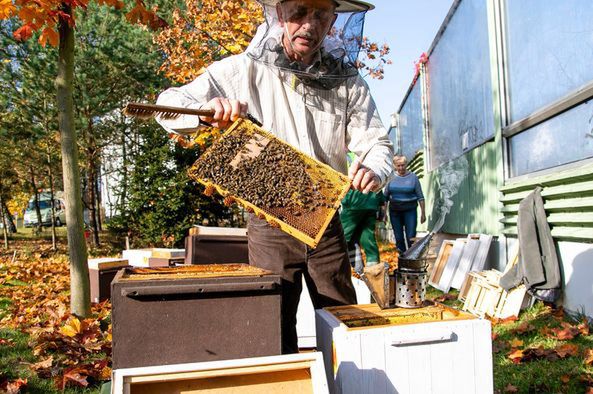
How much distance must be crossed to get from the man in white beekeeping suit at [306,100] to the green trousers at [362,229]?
3.88 m

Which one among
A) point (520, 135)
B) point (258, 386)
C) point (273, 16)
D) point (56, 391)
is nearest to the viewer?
point (258, 386)

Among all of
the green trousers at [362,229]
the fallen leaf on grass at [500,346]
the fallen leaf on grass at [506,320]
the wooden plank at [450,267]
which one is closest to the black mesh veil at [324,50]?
the fallen leaf on grass at [500,346]

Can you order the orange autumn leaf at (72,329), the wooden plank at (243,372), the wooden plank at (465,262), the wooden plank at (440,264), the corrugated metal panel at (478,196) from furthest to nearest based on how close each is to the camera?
the wooden plank at (440,264), the corrugated metal panel at (478,196), the wooden plank at (465,262), the orange autumn leaf at (72,329), the wooden plank at (243,372)

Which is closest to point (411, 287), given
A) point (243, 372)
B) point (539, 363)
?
point (243, 372)

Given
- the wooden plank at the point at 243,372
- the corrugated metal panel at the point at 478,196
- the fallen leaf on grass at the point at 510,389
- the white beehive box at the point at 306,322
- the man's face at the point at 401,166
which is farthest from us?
the man's face at the point at 401,166

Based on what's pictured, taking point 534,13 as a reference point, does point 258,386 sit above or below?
below

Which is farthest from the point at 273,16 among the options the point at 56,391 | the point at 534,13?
the point at 534,13

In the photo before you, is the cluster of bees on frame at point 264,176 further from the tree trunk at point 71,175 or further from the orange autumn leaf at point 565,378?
the tree trunk at point 71,175

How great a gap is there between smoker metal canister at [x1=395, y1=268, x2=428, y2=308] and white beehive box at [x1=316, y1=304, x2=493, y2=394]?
0.26m

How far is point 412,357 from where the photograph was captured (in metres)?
1.82

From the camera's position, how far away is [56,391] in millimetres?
3164

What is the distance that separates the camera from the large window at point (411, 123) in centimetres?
1202

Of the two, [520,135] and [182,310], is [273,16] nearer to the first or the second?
[182,310]

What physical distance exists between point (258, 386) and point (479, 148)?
6005mm
